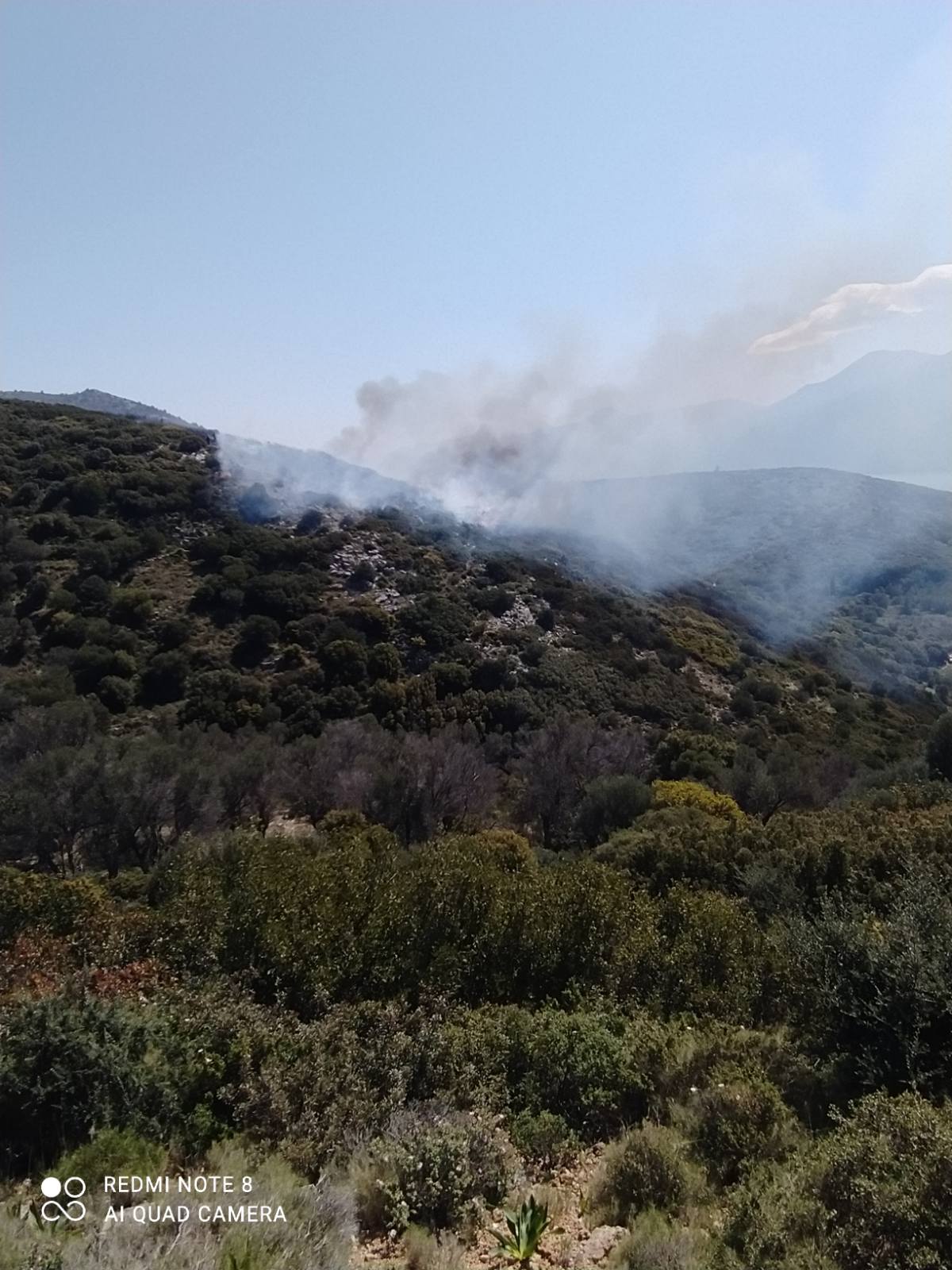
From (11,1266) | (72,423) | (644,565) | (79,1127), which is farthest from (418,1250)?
(644,565)

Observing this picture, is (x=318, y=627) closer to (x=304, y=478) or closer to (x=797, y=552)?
(x=304, y=478)

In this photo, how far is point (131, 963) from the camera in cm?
951

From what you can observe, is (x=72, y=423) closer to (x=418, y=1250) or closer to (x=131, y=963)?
(x=131, y=963)

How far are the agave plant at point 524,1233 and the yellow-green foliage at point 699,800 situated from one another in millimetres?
21032

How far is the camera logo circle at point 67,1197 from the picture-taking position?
17.7 ft

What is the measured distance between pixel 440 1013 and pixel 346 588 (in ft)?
134

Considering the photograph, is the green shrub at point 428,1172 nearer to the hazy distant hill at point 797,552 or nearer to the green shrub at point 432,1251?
the green shrub at point 432,1251

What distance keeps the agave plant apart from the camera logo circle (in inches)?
114

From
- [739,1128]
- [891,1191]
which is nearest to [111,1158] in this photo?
[739,1128]

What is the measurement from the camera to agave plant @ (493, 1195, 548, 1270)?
18.4ft

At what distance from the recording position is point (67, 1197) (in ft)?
18.7

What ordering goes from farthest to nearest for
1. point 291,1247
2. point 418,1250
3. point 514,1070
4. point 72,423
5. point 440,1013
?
point 72,423, point 440,1013, point 514,1070, point 418,1250, point 291,1247

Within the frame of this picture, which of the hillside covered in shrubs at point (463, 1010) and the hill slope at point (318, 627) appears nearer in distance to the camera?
the hillside covered in shrubs at point (463, 1010)

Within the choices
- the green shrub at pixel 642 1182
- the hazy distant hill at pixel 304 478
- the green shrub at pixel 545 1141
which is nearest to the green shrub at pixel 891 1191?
the green shrub at pixel 642 1182
